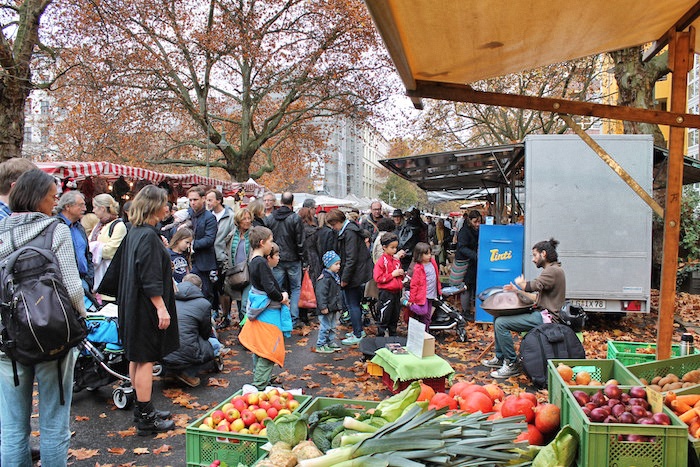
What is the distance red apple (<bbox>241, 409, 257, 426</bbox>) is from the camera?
135 inches

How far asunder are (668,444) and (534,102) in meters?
2.58

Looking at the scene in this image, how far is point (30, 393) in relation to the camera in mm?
3418

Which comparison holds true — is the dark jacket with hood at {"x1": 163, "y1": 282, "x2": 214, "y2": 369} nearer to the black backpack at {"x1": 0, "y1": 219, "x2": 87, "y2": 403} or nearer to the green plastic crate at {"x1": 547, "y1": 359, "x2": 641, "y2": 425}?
the black backpack at {"x1": 0, "y1": 219, "x2": 87, "y2": 403}

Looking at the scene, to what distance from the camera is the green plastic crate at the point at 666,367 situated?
391cm

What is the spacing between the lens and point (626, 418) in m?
2.80

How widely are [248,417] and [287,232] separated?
17.2 feet

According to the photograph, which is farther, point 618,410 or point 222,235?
point 222,235

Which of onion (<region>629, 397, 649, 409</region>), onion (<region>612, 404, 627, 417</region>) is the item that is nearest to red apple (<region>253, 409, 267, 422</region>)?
onion (<region>612, 404, 627, 417</region>)

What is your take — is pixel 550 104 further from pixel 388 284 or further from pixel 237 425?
pixel 388 284

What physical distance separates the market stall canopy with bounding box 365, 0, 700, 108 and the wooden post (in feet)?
0.63

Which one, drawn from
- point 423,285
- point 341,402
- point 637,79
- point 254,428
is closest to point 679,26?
point 341,402

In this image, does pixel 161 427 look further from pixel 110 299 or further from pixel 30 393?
pixel 110 299

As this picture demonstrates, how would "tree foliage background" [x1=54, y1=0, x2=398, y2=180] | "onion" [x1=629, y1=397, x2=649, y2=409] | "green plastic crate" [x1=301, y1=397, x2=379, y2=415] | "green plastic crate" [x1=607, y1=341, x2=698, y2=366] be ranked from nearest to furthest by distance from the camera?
"onion" [x1=629, y1=397, x2=649, y2=409] < "green plastic crate" [x1=301, y1=397, x2=379, y2=415] < "green plastic crate" [x1=607, y1=341, x2=698, y2=366] < "tree foliage background" [x1=54, y1=0, x2=398, y2=180]

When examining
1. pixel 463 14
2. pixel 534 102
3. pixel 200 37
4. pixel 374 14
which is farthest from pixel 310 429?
pixel 200 37
